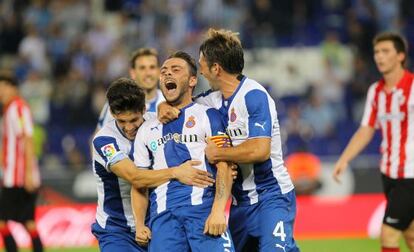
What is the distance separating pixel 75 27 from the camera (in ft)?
58.9

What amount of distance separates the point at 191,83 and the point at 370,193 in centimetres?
810

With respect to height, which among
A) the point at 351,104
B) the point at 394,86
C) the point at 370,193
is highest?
the point at 394,86

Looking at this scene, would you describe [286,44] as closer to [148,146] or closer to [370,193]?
[370,193]

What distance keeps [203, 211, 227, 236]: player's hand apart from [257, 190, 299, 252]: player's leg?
0.55 metres

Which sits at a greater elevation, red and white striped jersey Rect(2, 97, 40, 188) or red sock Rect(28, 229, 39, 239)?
red and white striped jersey Rect(2, 97, 40, 188)

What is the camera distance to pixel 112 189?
21.1ft

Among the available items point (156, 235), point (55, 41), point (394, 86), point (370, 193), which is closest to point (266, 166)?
point (156, 235)

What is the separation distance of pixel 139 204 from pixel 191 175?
45 cm

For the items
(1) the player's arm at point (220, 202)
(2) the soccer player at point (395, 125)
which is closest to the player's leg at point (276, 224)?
(1) the player's arm at point (220, 202)

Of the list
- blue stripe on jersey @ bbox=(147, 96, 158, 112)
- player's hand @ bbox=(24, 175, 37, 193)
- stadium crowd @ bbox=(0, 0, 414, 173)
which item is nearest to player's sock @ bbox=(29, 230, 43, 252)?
player's hand @ bbox=(24, 175, 37, 193)

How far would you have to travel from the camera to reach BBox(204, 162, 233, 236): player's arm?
570cm

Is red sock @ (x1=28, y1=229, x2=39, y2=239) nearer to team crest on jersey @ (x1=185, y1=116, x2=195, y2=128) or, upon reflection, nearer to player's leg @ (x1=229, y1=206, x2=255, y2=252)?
player's leg @ (x1=229, y1=206, x2=255, y2=252)

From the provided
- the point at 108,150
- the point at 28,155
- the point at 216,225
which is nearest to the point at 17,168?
the point at 28,155

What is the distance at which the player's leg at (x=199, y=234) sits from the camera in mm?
5723
